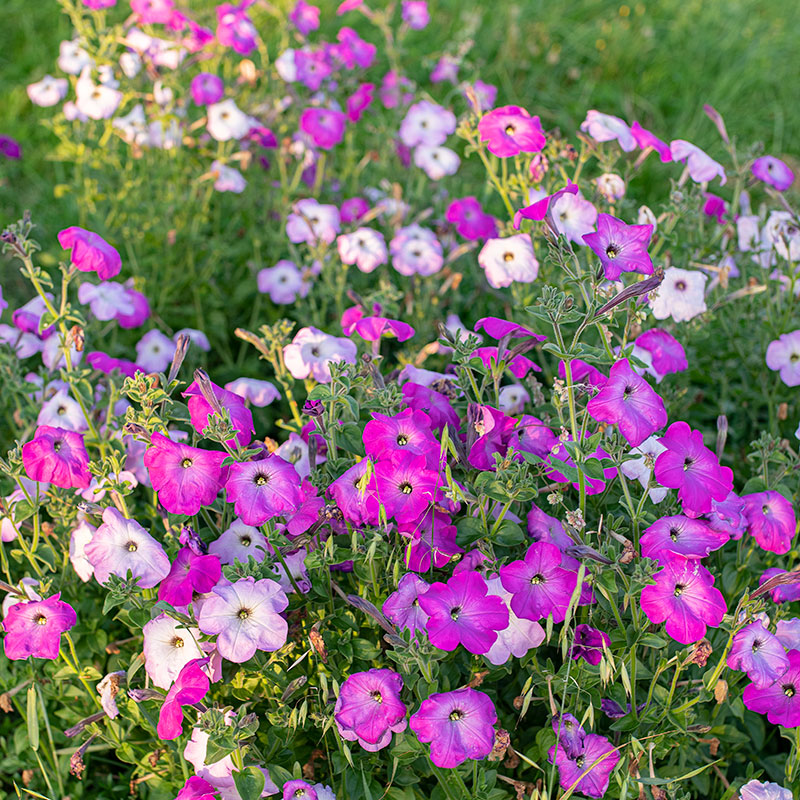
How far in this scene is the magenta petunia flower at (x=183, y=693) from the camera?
59.8 inches

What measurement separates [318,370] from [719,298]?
1.08 m

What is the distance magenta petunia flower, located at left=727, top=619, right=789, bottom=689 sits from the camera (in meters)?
1.62

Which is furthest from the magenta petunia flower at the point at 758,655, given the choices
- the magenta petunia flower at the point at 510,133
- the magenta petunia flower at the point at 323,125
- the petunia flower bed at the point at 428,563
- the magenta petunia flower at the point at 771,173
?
the magenta petunia flower at the point at 323,125

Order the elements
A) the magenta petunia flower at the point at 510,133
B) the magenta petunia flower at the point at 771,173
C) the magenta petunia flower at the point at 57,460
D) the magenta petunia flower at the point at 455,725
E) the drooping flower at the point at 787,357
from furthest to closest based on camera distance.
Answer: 1. the magenta petunia flower at the point at 771,173
2. the drooping flower at the point at 787,357
3. the magenta petunia flower at the point at 510,133
4. the magenta petunia flower at the point at 57,460
5. the magenta petunia flower at the point at 455,725

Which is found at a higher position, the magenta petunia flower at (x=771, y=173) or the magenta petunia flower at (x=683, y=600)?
the magenta petunia flower at (x=771, y=173)

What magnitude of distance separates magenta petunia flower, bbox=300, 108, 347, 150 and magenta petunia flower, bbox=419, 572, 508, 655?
6.36 feet

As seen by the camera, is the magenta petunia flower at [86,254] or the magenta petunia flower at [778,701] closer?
the magenta petunia flower at [778,701]

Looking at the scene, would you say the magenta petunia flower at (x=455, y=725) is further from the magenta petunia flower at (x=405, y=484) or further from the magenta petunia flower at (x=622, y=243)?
the magenta petunia flower at (x=622, y=243)

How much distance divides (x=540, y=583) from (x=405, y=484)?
30 centimetres

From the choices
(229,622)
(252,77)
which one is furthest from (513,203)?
(229,622)

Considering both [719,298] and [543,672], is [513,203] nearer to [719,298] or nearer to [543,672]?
[719,298]

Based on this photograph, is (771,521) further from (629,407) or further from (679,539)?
(629,407)

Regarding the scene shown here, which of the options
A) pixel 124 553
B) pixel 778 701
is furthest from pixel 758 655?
pixel 124 553

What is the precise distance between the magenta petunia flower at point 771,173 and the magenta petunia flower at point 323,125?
1.37 meters
